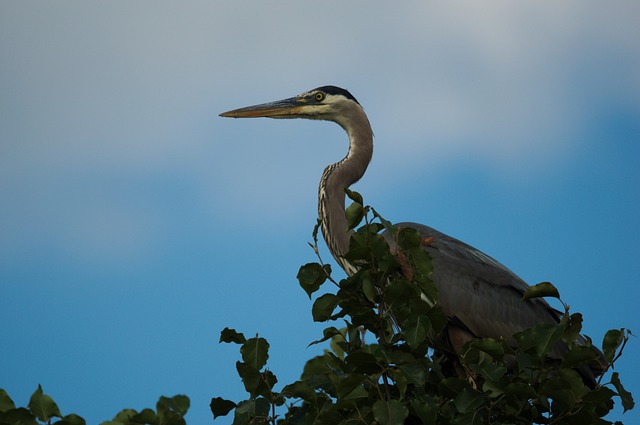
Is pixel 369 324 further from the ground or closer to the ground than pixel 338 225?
closer to the ground

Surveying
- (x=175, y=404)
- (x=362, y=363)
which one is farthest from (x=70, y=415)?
(x=362, y=363)

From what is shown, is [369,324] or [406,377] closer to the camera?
[406,377]

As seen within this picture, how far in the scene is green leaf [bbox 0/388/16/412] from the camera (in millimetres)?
3732

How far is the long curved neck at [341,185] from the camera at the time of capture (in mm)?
8133

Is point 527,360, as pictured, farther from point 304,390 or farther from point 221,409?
point 221,409

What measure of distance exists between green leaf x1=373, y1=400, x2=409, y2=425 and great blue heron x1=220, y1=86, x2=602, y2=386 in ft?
11.1

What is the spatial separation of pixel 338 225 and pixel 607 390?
449cm

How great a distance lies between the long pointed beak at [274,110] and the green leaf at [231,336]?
543 centimetres

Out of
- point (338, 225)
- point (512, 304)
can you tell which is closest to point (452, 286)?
point (512, 304)

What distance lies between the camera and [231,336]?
4023mm

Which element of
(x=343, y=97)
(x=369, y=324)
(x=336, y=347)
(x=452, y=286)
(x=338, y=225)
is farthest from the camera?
(x=343, y=97)

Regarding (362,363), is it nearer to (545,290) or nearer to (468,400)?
(468,400)

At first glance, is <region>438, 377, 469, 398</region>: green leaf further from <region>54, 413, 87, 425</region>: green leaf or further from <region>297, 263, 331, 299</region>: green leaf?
<region>54, 413, 87, 425</region>: green leaf

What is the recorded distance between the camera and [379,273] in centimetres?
393
